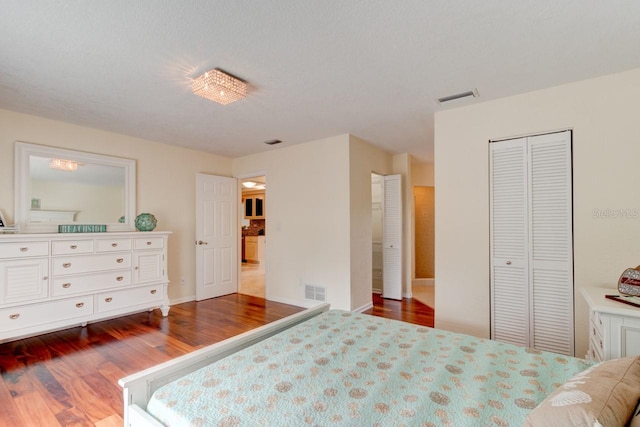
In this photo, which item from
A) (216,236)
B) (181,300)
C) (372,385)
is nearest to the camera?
(372,385)

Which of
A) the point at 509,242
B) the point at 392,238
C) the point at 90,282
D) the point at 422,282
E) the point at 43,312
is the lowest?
the point at 422,282

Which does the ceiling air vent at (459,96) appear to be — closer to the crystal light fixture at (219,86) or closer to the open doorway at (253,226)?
the crystal light fixture at (219,86)

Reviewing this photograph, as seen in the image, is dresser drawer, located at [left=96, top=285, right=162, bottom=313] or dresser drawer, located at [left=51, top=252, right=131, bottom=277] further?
dresser drawer, located at [left=96, top=285, right=162, bottom=313]

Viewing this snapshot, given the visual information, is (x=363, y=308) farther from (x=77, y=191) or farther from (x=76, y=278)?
(x=77, y=191)

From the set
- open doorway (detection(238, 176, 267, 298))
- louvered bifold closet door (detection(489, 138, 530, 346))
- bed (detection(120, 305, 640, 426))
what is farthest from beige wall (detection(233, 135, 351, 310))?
open doorway (detection(238, 176, 267, 298))

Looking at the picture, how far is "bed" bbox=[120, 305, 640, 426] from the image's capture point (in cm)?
97

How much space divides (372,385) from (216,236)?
430 cm

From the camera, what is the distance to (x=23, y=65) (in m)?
2.19

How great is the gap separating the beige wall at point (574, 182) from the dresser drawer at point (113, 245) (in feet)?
11.9

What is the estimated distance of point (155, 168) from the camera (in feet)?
14.3

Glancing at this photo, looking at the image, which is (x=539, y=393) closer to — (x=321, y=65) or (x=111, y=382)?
(x=321, y=65)

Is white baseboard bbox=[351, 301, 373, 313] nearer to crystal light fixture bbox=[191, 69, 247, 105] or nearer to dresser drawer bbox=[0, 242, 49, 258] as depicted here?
crystal light fixture bbox=[191, 69, 247, 105]

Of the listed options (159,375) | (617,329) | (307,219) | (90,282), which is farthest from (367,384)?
(90,282)

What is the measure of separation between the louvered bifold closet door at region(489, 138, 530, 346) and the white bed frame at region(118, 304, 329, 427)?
7.45 feet
